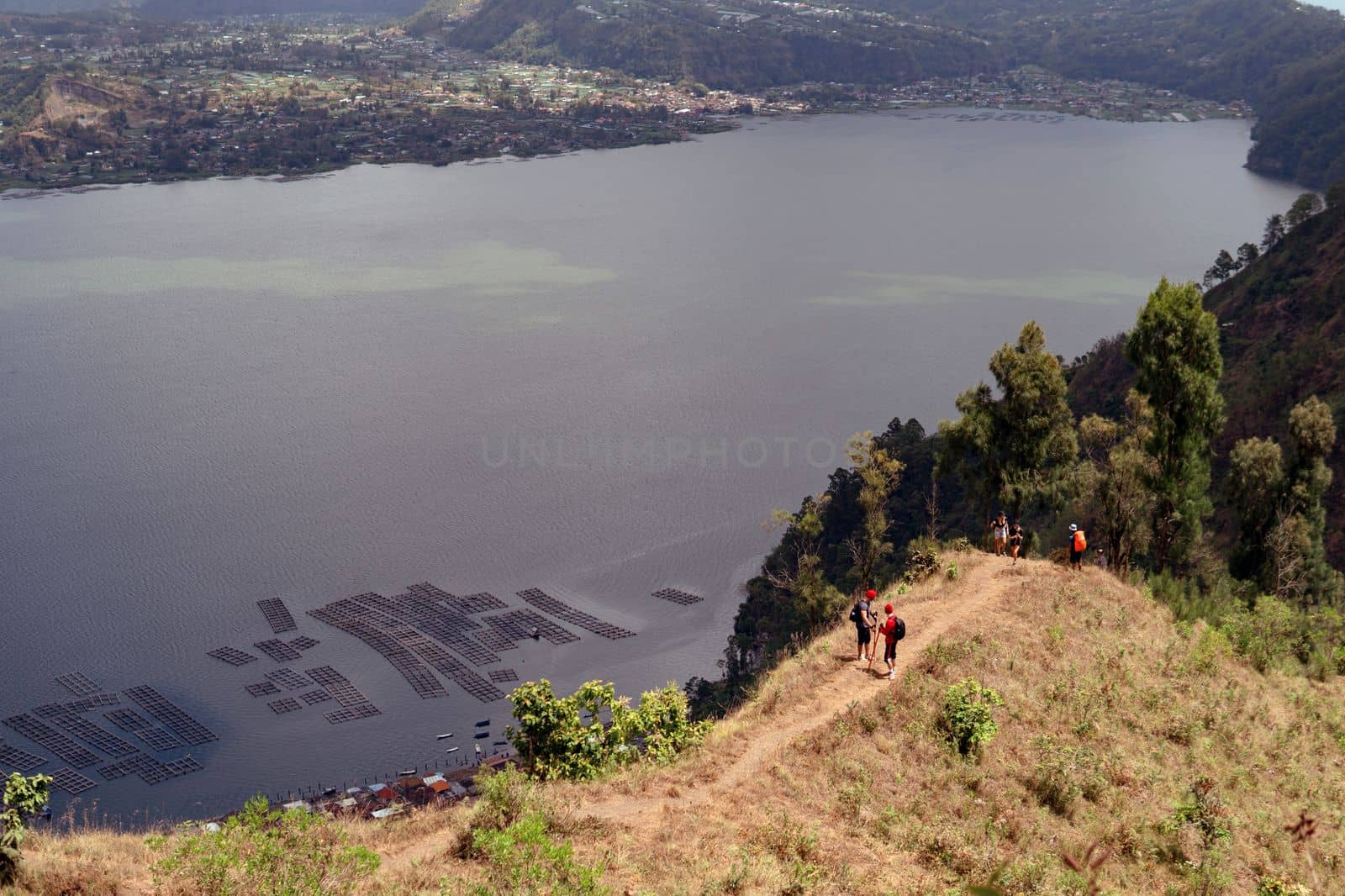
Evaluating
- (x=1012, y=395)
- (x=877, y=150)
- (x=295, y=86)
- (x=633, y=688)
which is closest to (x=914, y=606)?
(x=1012, y=395)

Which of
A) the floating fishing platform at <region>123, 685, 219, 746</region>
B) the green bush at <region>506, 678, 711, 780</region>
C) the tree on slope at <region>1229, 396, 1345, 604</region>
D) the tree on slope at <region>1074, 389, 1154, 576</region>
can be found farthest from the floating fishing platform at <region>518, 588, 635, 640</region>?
the green bush at <region>506, 678, 711, 780</region>

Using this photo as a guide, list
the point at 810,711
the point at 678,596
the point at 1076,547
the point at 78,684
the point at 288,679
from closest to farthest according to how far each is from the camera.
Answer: the point at 810,711, the point at 1076,547, the point at 288,679, the point at 78,684, the point at 678,596

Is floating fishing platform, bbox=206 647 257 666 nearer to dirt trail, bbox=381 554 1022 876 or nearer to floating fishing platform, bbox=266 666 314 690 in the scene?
floating fishing platform, bbox=266 666 314 690

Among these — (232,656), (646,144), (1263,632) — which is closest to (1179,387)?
(1263,632)

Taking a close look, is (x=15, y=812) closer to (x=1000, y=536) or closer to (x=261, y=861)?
(x=261, y=861)

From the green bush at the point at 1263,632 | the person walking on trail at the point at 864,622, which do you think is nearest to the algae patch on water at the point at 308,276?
the green bush at the point at 1263,632

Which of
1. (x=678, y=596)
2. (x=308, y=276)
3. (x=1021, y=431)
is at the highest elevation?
(x=1021, y=431)
